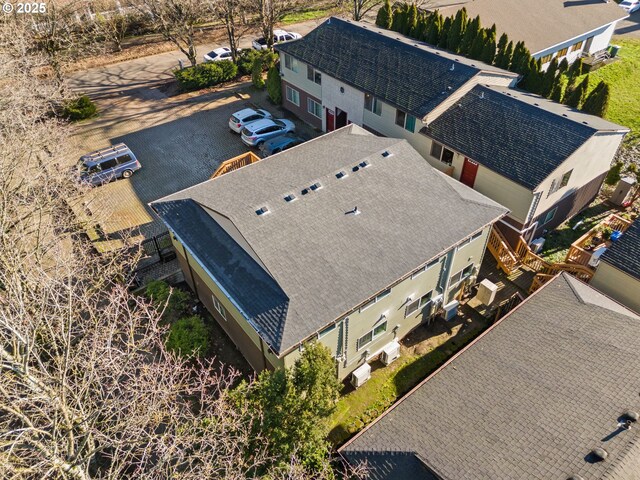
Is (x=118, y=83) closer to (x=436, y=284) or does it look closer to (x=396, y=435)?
(x=436, y=284)

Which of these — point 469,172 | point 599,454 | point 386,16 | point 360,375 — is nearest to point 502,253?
point 469,172

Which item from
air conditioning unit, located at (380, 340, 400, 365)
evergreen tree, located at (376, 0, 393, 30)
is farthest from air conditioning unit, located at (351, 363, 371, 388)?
evergreen tree, located at (376, 0, 393, 30)

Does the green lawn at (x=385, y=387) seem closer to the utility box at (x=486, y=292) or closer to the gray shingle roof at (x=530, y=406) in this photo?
the utility box at (x=486, y=292)

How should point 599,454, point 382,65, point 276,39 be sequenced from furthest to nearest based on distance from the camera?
1. point 276,39
2. point 382,65
3. point 599,454

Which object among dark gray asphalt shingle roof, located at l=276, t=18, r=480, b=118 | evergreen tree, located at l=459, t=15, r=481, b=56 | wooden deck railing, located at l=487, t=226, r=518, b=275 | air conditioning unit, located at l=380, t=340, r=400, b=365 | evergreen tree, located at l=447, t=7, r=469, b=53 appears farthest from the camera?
evergreen tree, located at l=447, t=7, r=469, b=53

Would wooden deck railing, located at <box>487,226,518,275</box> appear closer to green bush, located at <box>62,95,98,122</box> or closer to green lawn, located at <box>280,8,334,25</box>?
green bush, located at <box>62,95,98,122</box>

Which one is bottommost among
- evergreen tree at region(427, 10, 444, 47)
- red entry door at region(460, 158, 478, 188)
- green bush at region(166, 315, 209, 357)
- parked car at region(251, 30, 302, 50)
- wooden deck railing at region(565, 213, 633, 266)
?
green bush at region(166, 315, 209, 357)

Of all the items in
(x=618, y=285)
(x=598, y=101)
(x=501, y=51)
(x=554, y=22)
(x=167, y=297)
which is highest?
(x=554, y=22)

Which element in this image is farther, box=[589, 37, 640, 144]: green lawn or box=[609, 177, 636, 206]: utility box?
box=[589, 37, 640, 144]: green lawn

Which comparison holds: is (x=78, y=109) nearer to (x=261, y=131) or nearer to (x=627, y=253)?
(x=261, y=131)
